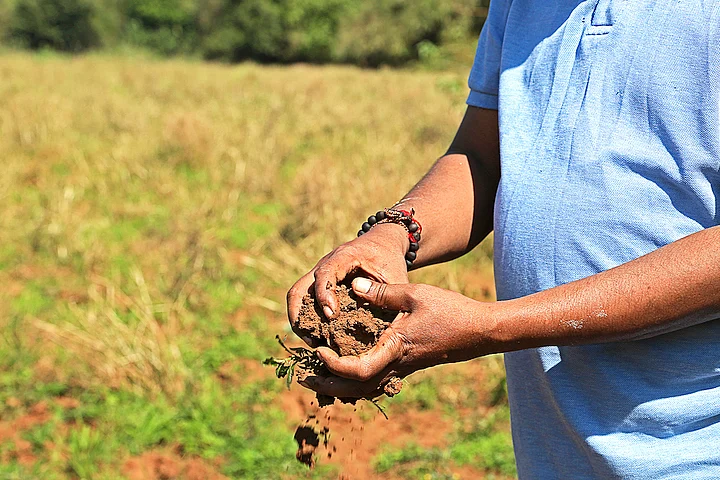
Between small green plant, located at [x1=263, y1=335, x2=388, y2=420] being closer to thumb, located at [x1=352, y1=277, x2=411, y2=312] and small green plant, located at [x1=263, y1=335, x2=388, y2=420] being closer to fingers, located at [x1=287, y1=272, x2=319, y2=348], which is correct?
fingers, located at [x1=287, y1=272, x2=319, y2=348]

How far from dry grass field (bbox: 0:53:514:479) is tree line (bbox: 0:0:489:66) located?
74.2ft

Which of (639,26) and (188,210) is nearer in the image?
(639,26)

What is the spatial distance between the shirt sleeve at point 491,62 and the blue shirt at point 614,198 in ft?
0.40

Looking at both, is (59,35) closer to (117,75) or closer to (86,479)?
(117,75)

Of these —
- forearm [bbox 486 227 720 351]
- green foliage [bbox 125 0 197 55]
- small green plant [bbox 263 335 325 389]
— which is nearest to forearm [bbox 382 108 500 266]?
small green plant [bbox 263 335 325 389]

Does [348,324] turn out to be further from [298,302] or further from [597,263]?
[597,263]

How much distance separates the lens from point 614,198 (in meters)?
1.09

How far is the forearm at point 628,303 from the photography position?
0.96m

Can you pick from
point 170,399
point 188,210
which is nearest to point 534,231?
point 170,399

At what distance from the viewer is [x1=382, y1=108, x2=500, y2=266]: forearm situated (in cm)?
138

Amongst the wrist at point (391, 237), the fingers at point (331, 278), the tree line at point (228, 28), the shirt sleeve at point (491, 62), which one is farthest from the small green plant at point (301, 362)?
the tree line at point (228, 28)

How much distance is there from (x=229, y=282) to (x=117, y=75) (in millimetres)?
12680

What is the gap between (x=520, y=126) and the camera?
125 centimetres

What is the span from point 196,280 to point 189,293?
→ 0.68 ft
